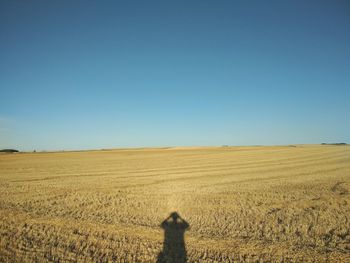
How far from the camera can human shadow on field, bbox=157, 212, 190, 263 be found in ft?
18.6

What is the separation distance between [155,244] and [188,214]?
9.23ft

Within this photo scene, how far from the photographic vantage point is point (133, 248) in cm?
611

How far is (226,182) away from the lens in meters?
15.2

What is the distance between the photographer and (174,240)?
260 inches

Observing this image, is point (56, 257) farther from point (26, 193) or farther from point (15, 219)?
point (26, 193)

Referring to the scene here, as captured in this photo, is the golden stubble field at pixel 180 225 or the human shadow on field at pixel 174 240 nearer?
the human shadow on field at pixel 174 240

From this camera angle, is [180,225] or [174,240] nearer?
[174,240]

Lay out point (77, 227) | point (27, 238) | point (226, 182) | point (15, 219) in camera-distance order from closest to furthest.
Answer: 1. point (27, 238)
2. point (77, 227)
3. point (15, 219)
4. point (226, 182)

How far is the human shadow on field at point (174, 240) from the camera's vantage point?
5656mm

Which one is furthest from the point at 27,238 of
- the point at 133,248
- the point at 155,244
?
the point at 155,244

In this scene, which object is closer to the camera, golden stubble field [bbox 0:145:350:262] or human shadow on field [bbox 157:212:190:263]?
human shadow on field [bbox 157:212:190:263]

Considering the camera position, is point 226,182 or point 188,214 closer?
point 188,214

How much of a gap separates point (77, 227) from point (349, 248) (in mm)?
7741

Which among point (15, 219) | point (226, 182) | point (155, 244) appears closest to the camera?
point (155, 244)
